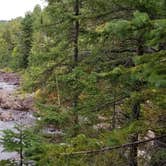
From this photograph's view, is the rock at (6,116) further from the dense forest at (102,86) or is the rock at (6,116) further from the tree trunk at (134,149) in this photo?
the tree trunk at (134,149)

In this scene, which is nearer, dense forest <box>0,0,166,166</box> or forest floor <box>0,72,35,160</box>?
dense forest <box>0,0,166,166</box>

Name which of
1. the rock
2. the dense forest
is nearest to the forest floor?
the rock

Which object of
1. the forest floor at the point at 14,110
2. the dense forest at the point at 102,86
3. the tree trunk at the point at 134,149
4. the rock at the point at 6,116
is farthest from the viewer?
the rock at the point at 6,116

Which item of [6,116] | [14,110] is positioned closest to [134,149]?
[6,116]

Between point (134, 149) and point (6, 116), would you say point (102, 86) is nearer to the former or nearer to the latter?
point (134, 149)

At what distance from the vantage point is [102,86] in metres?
13.5

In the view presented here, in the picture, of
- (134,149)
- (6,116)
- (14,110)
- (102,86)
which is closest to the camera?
(134,149)

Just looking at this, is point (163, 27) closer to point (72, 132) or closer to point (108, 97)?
point (108, 97)

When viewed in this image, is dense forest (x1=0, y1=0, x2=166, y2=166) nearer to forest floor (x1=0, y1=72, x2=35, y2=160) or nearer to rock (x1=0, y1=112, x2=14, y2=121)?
forest floor (x1=0, y1=72, x2=35, y2=160)

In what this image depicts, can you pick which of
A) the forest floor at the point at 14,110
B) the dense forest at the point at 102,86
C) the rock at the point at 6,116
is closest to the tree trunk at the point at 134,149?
the dense forest at the point at 102,86

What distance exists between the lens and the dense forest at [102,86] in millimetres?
5534

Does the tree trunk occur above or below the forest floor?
above

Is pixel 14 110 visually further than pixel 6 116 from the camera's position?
Yes

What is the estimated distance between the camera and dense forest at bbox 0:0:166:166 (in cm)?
553
